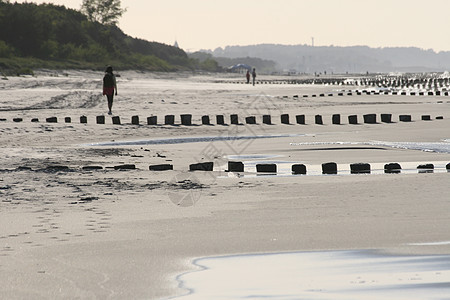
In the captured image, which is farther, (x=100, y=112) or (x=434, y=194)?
(x=100, y=112)

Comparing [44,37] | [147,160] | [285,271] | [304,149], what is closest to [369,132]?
[304,149]

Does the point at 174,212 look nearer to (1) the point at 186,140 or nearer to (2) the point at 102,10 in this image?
(1) the point at 186,140

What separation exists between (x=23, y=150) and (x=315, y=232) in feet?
26.8

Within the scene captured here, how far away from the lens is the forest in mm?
73188

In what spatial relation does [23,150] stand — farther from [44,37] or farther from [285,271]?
[44,37]

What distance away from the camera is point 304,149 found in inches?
554

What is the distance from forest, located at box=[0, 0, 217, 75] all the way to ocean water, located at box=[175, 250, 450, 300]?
51.1 metres

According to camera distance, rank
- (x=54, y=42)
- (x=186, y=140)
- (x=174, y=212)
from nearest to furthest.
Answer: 1. (x=174, y=212)
2. (x=186, y=140)
3. (x=54, y=42)

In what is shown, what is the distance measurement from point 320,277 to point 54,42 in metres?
83.2

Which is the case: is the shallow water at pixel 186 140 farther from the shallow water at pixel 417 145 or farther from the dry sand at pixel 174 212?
the shallow water at pixel 417 145

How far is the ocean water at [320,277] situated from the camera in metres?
4.61

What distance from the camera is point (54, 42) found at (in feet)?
280

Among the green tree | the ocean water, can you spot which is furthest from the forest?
the ocean water

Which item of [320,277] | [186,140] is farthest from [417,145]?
[320,277]
